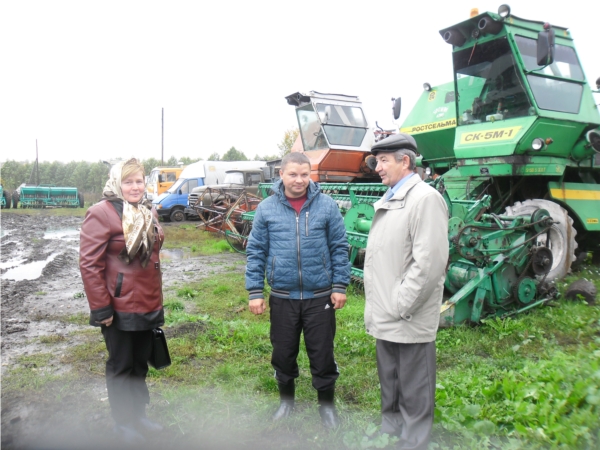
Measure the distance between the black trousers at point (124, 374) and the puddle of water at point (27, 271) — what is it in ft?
19.8

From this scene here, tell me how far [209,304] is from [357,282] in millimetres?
1972

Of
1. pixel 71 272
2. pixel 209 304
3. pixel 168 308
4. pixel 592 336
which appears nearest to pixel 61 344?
pixel 168 308

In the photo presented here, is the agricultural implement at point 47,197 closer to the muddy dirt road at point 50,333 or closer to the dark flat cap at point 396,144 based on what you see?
the muddy dirt road at point 50,333

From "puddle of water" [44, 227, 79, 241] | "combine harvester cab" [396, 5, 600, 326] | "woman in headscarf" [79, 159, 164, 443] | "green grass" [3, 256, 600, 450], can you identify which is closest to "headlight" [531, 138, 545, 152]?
"combine harvester cab" [396, 5, 600, 326]

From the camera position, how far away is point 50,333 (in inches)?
193

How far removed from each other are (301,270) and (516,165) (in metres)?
4.06

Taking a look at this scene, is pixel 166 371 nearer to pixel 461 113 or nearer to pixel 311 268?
pixel 311 268

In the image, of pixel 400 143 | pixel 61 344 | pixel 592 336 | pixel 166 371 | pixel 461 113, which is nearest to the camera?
pixel 400 143

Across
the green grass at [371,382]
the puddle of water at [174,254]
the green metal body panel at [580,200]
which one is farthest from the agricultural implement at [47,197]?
the green metal body panel at [580,200]

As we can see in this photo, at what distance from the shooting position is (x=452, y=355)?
3.92 m

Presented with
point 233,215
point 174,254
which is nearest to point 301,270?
point 233,215

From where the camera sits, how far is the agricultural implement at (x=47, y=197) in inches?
1105

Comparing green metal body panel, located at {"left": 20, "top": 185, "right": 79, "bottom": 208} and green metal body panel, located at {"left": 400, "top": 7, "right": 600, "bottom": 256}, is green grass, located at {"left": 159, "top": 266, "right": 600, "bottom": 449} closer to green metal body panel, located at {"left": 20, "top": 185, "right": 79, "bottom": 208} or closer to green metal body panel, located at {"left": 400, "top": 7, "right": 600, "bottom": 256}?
green metal body panel, located at {"left": 400, "top": 7, "right": 600, "bottom": 256}

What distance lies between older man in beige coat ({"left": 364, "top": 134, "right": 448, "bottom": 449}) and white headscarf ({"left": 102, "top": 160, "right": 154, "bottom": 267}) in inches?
51.4
